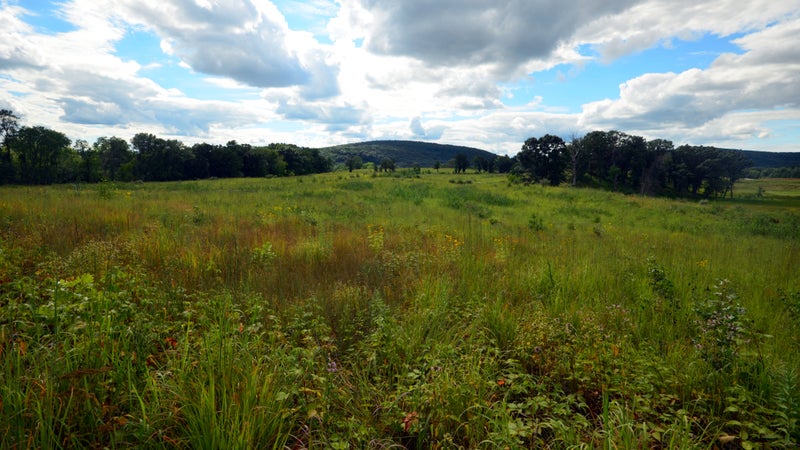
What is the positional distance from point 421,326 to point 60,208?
37.7ft

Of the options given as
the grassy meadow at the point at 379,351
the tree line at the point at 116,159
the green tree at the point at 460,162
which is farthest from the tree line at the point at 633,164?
the grassy meadow at the point at 379,351

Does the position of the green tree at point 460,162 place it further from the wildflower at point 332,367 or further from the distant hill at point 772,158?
the distant hill at point 772,158

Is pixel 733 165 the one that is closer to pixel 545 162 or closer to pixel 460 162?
pixel 545 162

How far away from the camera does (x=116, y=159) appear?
2867 inches

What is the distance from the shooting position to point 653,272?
5523 mm

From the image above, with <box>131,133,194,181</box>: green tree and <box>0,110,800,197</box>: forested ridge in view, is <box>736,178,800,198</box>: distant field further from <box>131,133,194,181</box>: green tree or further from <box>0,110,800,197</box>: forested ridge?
<box>131,133,194,181</box>: green tree

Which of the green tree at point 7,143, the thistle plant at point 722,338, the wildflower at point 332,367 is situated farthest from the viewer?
the green tree at point 7,143

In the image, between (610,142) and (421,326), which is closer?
(421,326)

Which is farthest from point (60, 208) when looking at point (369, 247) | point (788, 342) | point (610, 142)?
point (610, 142)

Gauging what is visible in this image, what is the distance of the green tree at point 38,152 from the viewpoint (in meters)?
57.6

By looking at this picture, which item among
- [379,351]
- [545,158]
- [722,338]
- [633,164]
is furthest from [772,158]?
[379,351]

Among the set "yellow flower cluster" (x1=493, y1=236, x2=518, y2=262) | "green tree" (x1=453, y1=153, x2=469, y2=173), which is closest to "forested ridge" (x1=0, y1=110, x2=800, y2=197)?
"green tree" (x1=453, y1=153, x2=469, y2=173)

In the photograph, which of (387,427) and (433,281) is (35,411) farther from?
(433,281)

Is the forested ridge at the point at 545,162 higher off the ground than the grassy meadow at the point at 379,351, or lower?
higher
